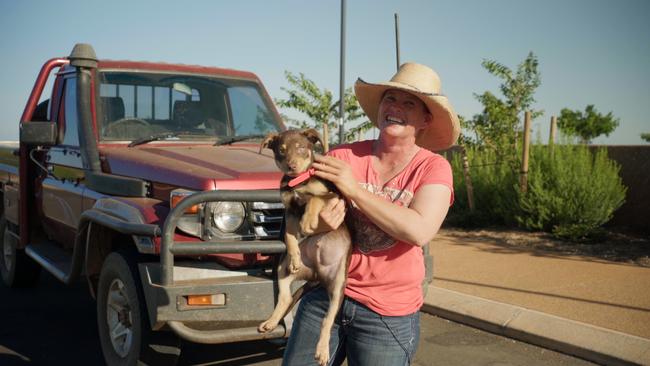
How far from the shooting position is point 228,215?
13.8 ft

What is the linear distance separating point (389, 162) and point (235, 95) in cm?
355

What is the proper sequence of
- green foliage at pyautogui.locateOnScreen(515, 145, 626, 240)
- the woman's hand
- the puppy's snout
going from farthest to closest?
green foliage at pyautogui.locateOnScreen(515, 145, 626, 240), the puppy's snout, the woman's hand

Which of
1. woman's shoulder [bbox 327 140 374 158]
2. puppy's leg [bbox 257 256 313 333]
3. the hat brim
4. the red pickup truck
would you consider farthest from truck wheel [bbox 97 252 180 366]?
the hat brim

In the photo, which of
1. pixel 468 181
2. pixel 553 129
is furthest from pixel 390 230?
pixel 468 181

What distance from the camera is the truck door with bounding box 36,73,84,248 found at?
5367 mm

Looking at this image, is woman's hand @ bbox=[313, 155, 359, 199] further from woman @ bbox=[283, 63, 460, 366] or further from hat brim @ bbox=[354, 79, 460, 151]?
hat brim @ bbox=[354, 79, 460, 151]

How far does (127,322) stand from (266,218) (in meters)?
1.18

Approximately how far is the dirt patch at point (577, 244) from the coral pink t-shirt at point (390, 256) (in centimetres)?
622

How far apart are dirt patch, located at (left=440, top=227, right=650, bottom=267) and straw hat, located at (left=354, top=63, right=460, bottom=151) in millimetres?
5949

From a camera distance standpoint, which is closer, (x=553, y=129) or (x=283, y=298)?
(x=283, y=298)

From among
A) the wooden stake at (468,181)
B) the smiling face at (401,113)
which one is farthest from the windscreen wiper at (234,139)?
the wooden stake at (468,181)

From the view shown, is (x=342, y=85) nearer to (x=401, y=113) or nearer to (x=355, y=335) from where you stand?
(x=401, y=113)

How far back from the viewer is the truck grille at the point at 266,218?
166 inches

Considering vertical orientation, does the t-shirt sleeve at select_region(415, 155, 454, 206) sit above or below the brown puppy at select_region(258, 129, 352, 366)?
above
